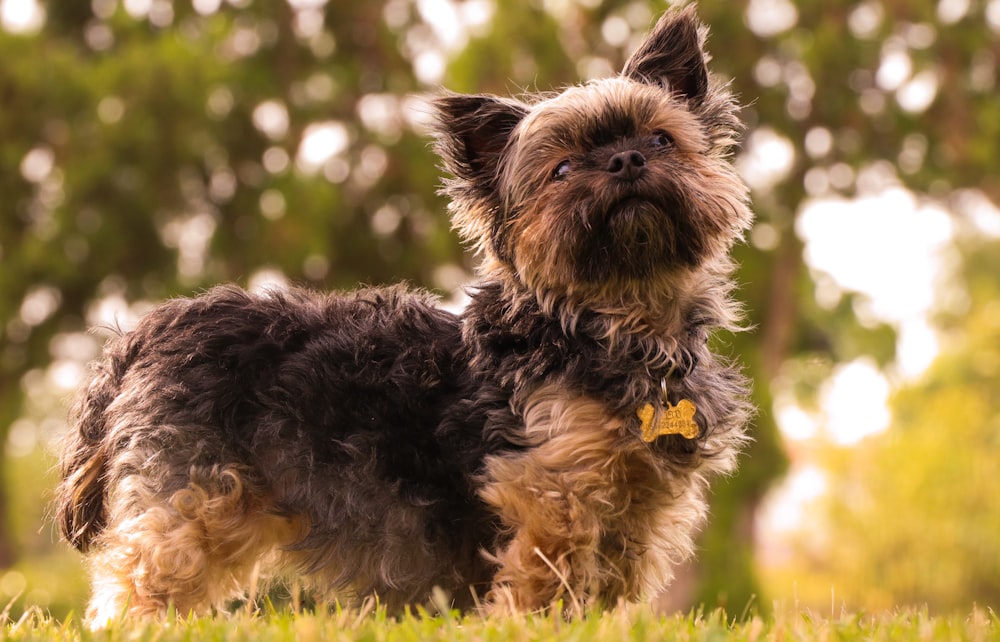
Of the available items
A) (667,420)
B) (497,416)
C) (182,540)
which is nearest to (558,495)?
(497,416)

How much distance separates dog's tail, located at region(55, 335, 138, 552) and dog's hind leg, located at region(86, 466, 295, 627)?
386 mm

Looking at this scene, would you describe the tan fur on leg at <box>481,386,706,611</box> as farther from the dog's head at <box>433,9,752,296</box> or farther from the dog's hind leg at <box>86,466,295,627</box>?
the dog's hind leg at <box>86,466,295,627</box>

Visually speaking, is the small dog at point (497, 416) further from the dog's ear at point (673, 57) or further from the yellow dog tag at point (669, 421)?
Result: the dog's ear at point (673, 57)

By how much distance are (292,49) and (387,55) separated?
1.39m

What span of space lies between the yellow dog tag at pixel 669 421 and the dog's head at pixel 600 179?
63cm

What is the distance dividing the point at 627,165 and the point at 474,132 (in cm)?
101

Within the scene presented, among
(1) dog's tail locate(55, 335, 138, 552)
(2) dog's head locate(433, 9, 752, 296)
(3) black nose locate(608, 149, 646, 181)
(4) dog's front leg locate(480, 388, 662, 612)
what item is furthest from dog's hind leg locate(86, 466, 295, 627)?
(3) black nose locate(608, 149, 646, 181)

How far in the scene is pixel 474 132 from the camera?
5.53m

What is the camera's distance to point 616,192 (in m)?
4.80

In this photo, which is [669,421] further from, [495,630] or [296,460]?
[296,460]

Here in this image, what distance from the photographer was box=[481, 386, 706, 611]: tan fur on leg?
4617 mm

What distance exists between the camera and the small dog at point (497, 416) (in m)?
4.73

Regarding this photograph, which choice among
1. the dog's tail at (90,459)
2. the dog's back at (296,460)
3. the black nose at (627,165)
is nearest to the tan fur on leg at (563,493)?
the dog's back at (296,460)

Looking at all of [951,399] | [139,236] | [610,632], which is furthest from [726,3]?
[951,399]
